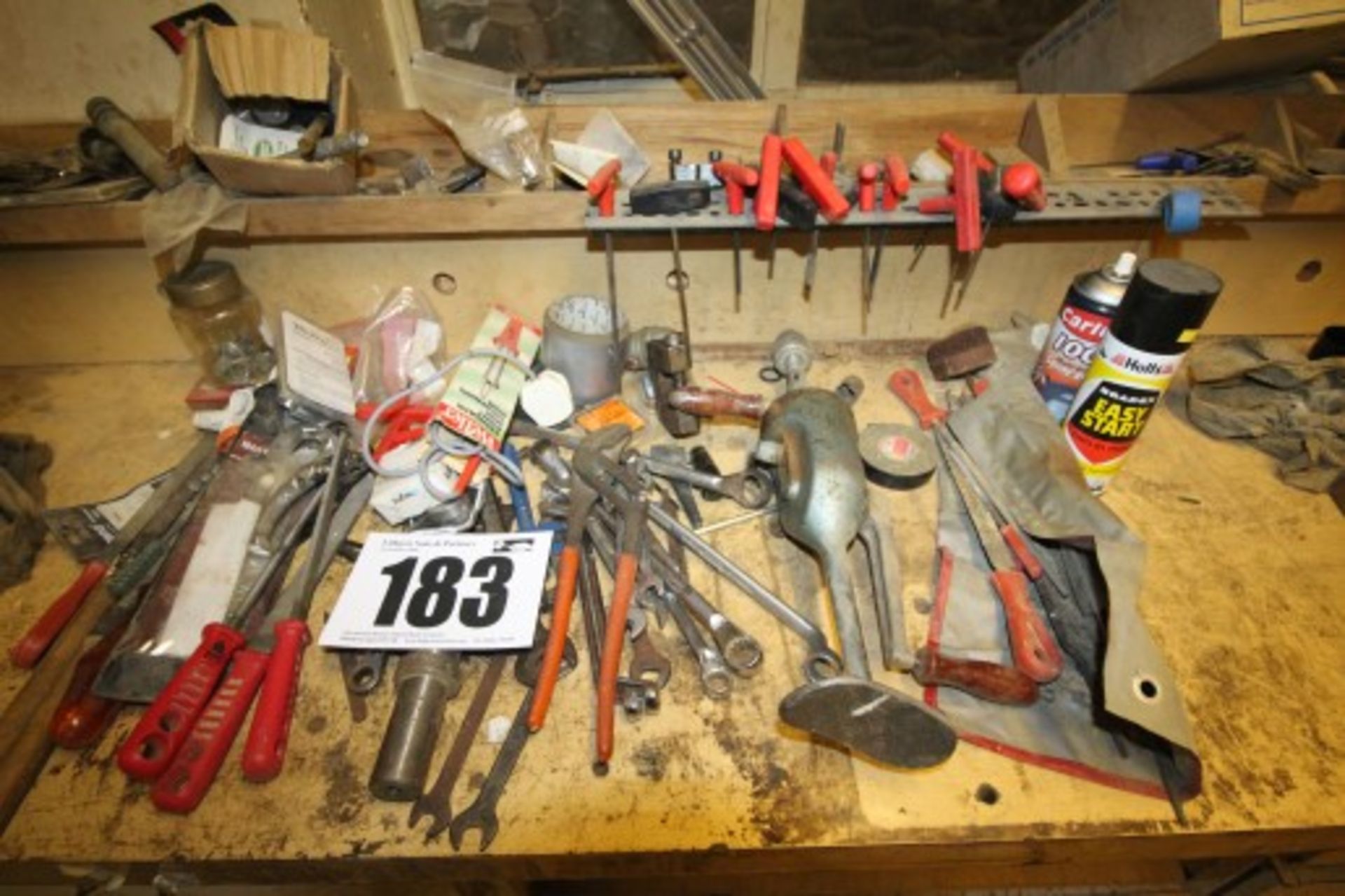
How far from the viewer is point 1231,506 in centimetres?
94

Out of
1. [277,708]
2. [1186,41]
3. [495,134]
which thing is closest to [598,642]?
[277,708]

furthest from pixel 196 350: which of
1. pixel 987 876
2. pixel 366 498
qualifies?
pixel 987 876

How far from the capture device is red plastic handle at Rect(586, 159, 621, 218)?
34.0 inches

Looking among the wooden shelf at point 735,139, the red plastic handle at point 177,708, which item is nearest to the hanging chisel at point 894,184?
the wooden shelf at point 735,139

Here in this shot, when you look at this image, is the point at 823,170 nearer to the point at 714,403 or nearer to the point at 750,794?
the point at 714,403

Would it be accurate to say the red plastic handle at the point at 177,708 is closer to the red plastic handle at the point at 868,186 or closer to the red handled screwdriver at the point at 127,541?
the red handled screwdriver at the point at 127,541

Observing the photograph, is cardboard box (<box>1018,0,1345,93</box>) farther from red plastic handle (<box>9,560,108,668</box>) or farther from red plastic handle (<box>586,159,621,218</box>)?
red plastic handle (<box>9,560,108,668</box>)

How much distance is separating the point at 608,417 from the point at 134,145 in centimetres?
79

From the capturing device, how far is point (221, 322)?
1.06 metres

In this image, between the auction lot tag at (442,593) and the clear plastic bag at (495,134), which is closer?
the auction lot tag at (442,593)

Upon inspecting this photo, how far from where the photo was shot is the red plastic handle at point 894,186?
0.88 m

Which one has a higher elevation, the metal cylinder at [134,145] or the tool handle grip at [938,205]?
the metal cylinder at [134,145]

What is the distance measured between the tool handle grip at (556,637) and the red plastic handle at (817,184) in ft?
1.76

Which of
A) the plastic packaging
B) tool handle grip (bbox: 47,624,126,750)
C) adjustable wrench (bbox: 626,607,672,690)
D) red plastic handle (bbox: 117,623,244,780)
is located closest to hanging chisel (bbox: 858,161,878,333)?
adjustable wrench (bbox: 626,607,672,690)
